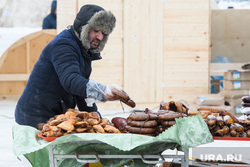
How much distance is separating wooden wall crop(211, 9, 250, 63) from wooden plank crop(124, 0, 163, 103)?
182 centimetres

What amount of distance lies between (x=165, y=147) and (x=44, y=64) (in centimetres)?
143

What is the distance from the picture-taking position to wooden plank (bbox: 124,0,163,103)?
296 inches

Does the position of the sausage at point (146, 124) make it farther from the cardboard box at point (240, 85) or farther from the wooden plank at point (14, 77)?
the wooden plank at point (14, 77)

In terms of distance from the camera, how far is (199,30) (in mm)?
7523

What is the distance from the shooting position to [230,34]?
29.0ft

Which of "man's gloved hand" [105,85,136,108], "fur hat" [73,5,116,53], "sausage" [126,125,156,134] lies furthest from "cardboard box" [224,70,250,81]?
"sausage" [126,125,156,134]

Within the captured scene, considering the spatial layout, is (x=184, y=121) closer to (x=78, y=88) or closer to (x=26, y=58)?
(x=78, y=88)

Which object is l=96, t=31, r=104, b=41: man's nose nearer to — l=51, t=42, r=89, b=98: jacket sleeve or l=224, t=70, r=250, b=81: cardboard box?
l=51, t=42, r=89, b=98: jacket sleeve

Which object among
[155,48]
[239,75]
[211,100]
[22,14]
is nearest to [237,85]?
[239,75]

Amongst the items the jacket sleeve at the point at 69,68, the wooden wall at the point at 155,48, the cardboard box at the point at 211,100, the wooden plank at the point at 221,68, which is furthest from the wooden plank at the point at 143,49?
the jacket sleeve at the point at 69,68

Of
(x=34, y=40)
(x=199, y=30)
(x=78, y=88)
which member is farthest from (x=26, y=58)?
(x=78, y=88)

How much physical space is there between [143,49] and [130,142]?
562 cm

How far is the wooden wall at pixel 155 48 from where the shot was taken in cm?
752

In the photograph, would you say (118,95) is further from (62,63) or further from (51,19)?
(51,19)
